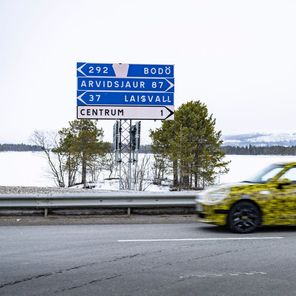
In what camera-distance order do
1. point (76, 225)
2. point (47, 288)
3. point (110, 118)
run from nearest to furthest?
1. point (47, 288)
2. point (76, 225)
3. point (110, 118)

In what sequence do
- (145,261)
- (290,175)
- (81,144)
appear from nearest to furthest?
(145,261), (290,175), (81,144)

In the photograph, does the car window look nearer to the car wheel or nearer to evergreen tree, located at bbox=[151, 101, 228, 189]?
the car wheel

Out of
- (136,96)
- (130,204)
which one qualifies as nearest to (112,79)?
(136,96)

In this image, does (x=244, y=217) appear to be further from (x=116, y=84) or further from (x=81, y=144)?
(x=81, y=144)

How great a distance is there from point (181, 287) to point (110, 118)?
12658 millimetres

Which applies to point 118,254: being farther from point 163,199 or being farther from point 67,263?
point 163,199

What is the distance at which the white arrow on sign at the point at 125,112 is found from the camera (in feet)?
57.3

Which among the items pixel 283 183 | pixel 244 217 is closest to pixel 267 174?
pixel 283 183

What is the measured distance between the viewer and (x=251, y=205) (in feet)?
29.4

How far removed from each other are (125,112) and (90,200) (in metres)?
7.11

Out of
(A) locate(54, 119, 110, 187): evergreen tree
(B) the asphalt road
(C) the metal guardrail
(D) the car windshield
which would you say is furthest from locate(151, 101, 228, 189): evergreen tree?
(B) the asphalt road

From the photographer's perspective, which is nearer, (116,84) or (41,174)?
(116,84)

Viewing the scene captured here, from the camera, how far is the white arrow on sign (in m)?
17.5

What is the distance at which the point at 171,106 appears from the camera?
58.7 feet
